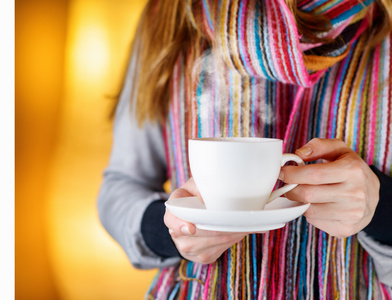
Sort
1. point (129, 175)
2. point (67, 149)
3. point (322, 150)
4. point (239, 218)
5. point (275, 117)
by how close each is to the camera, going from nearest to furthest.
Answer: point (239, 218) → point (322, 150) → point (275, 117) → point (129, 175) → point (67, 149)

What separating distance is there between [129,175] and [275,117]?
284 mm

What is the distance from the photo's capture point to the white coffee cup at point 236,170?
0.41 m

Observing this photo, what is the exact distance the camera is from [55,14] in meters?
1.05

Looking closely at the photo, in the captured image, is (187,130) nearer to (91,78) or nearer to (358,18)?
(358,18)

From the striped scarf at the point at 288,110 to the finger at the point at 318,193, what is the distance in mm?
Result: 156

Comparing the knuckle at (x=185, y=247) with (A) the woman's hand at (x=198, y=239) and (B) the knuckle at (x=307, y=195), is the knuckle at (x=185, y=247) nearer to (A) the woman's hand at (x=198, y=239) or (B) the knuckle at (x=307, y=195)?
(A) the woman's hand at (x=198, y=239)

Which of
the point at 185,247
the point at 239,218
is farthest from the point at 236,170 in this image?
the point at 185,247

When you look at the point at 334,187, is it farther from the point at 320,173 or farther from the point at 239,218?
the point at 239,218

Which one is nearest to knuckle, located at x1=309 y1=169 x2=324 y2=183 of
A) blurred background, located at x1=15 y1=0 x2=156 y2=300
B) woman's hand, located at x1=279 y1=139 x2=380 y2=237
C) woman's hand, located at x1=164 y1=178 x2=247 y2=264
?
woman's hand, located at x1=279 y1=139 x2=380 y2=237

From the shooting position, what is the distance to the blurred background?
1033 millimetres

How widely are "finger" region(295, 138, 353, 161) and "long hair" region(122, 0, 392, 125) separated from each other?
0.84 ft

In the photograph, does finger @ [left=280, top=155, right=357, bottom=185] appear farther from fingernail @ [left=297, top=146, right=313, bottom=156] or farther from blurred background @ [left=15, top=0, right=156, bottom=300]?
blurred background @ [left=15, top=0, right=156, bottom=300]

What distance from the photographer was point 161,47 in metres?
0.74

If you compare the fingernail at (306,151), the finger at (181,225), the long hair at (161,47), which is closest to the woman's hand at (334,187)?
the fingernail at (306,151)
